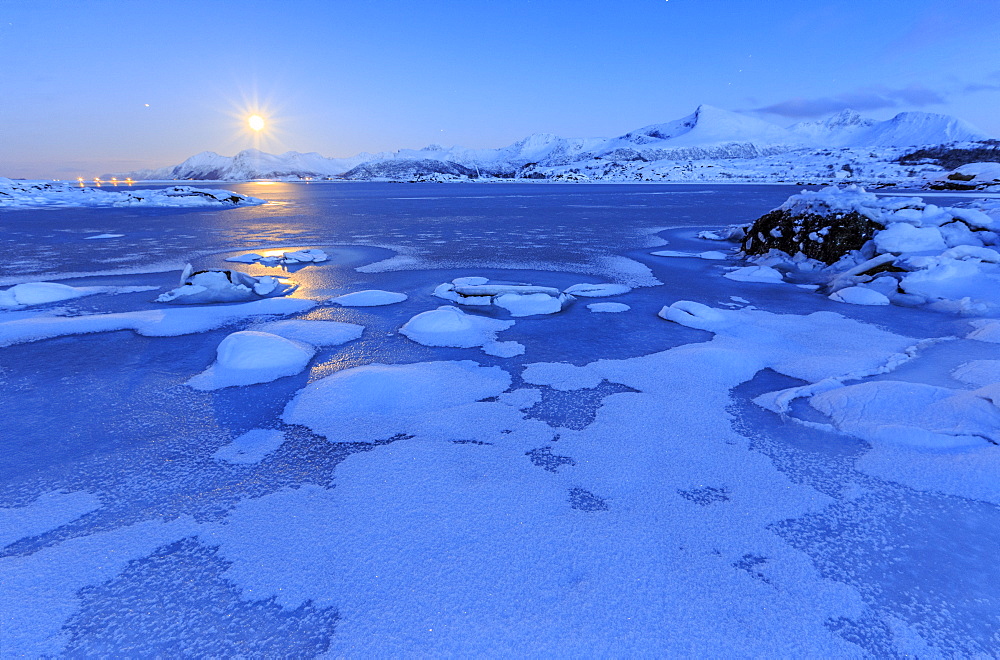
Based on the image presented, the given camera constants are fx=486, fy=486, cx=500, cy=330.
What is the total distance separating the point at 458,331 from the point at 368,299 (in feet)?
7.02

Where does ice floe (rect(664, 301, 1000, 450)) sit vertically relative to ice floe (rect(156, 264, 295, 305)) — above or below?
below

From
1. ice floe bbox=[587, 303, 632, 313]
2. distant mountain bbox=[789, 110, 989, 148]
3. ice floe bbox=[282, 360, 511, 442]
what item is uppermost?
distant mountain bbox=[789, 110, 989, 148]

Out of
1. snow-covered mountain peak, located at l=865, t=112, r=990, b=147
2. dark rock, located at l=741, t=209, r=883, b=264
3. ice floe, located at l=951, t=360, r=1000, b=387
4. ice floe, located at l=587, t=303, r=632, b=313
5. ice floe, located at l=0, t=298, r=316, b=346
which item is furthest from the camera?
snow-covered mountain peak, located at l=865, t=112, r=990, b=147

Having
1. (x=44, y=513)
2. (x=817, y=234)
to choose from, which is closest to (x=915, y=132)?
(x=817, y=234)

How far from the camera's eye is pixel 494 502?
2787 millimetres

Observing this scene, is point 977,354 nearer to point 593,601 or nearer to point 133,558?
point 593,601

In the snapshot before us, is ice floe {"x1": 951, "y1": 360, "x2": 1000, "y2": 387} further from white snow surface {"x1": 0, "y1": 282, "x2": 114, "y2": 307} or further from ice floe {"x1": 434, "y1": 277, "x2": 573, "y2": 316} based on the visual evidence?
white snow surface {"x1": 0, "y1": 282, "x2": 114, "y2": 307}

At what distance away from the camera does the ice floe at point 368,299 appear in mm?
7289

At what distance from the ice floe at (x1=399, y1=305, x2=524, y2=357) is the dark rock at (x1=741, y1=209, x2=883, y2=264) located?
7.97 m

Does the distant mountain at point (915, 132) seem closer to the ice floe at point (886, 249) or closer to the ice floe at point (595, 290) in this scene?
the ice floe at point (886, 249)

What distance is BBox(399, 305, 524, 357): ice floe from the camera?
5492 millimetres

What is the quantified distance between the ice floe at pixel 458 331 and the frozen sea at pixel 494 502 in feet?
0.81

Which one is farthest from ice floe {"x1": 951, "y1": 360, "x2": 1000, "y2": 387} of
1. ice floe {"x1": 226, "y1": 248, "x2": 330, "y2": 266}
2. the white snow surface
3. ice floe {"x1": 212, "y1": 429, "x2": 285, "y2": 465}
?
the white snow surface

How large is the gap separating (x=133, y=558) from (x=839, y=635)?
3.19 metres
